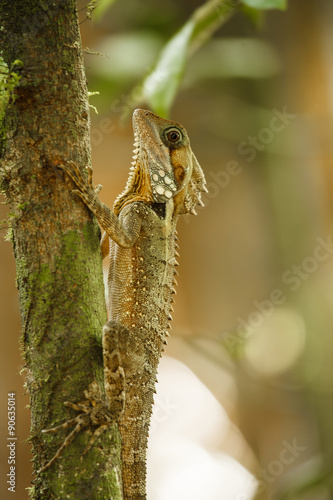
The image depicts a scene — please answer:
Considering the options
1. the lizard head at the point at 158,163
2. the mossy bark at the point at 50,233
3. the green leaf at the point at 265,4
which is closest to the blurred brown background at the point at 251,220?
the lizard head at the point at 158,163

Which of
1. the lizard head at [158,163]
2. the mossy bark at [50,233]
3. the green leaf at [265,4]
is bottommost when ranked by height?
the mossy bark at [50,233]

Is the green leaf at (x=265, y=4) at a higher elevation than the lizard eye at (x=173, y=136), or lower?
higher

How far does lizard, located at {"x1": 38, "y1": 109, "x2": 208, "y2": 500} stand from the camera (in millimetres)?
1926

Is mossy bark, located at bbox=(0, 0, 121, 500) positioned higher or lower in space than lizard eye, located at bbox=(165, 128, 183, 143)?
lower

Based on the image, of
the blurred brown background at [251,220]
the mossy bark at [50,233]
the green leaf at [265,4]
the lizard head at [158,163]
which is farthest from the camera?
the blurred brown background at [251,220]

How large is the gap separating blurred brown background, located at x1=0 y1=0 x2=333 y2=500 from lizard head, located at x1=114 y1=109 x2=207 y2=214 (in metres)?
1.41

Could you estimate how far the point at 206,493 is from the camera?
4641mm

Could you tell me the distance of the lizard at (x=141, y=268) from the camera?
1.93 m

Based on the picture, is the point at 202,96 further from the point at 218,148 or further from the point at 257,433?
the point at 257,433

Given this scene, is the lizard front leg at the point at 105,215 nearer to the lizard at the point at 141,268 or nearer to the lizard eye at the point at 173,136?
the lizard at the point at 141,268

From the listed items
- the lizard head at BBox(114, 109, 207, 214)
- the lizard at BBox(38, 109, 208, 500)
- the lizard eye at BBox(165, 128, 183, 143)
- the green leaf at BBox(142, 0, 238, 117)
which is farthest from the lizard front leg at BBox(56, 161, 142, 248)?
the green leaf at BBox(142, 0, 238, 117)

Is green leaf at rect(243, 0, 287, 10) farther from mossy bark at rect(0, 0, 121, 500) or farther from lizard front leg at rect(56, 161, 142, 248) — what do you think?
lizard front leg at rect(56, 161, 142, 248)

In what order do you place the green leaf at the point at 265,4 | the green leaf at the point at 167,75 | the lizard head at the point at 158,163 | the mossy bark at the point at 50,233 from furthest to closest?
the green leaf at the point at 167,75 < the lizard head at the point at 158,163 < the green leaf at the point at 265,4 < the mossy bark at the point at 50,233

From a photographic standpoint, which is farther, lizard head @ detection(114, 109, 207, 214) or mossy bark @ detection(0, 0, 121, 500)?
lizard head @ detection(114, 109, 207, 214)
